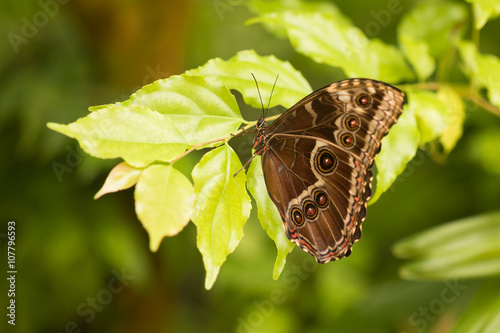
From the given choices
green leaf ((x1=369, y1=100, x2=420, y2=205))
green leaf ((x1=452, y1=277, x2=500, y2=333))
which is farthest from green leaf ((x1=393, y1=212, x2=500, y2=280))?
green leaf ((x1=369, y1=100, x2=420, y2=205))

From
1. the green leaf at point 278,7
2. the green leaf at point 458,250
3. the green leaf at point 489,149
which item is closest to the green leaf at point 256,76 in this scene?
the green leaf at point 278,7

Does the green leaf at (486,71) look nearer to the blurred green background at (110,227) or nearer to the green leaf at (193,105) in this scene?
the green leaf at (193,105)

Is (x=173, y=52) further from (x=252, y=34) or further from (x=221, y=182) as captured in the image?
(x=221, y=182)

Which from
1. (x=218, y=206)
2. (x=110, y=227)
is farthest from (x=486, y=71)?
(x=110, y=227)

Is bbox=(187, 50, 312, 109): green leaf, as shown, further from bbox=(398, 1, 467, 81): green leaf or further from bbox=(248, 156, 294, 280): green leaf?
bbox=(398, 1, 467, 81): green leaf

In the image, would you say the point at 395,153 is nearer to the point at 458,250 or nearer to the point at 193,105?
the point at 193,105

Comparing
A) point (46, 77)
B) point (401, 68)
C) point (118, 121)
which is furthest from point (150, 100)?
point (46, 77)
